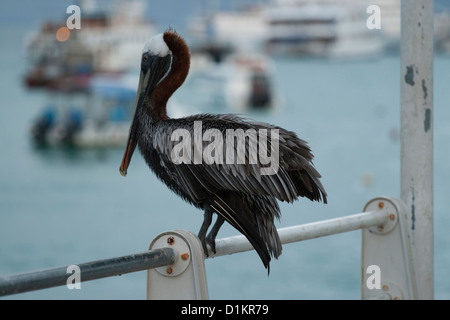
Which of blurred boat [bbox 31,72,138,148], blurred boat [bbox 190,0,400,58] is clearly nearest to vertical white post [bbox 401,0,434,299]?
blurred boat [bbox 31,72,138,148]

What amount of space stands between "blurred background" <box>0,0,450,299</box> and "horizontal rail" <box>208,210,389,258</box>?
33.2 inches

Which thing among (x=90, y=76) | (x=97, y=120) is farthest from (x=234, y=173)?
(x=90, y=76)

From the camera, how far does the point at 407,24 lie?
2453 mm

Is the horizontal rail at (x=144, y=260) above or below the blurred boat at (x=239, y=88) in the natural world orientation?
below

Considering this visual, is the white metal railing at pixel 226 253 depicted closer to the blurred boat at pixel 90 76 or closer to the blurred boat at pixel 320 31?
the blurred boat at pixel 90 76

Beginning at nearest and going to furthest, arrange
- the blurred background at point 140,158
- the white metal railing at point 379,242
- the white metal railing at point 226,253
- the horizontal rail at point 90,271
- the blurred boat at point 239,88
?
the horizontal rail at point 90,271 → the white metal railing at point 226,253 → the white metal railing at point 379,242 → the blurred background at point 140,158 → the blurred boat at point 239,88

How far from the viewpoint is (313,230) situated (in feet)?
7.13

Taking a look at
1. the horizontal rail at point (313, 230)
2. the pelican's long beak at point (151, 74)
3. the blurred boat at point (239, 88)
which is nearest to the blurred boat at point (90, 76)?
the blurred boat at point (239, 88)

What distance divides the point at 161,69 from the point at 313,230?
0.78 metres

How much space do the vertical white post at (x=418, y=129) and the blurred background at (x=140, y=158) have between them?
417 millimetres

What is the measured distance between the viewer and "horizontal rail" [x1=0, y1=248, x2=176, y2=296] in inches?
56.9

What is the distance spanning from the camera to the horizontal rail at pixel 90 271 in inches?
56.9
